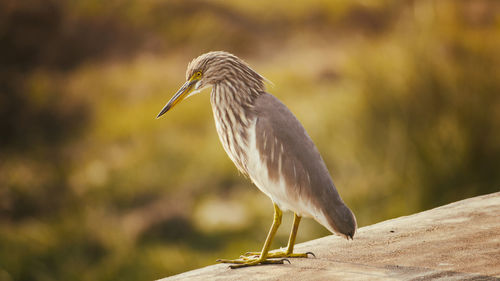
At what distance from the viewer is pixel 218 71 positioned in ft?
5.67

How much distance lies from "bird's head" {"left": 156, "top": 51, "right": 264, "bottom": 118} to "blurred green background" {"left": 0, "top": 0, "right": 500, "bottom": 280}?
181cm

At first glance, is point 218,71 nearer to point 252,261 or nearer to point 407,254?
point 252,261

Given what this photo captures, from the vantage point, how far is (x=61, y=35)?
19.1 ft

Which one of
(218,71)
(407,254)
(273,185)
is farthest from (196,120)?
(407,254)

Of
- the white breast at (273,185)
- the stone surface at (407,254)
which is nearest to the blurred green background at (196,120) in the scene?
the stone surface at (407,254)

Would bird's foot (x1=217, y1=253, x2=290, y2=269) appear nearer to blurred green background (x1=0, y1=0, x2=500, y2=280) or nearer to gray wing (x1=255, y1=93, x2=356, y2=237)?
gray wing (x1=255, y1=93, x2=356, y2=237)

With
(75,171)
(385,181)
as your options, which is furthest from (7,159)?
(385,181)

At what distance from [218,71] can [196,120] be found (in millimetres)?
3834

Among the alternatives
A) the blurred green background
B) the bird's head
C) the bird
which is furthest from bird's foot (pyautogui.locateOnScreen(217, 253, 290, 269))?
the blurred green background

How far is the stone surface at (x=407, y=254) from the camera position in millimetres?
1380

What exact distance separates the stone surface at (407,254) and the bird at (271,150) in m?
0.06

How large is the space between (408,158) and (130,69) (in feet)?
10.9

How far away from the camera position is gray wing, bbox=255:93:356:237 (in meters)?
1.57

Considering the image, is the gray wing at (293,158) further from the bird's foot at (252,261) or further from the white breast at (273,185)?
the bird's foot at (252,261)
